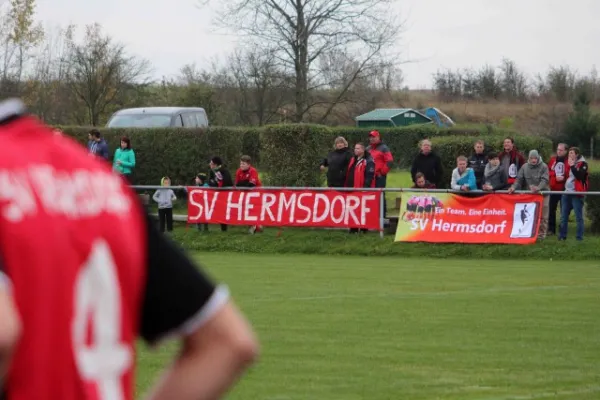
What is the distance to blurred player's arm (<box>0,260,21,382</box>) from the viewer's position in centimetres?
169

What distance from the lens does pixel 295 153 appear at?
90.0ft

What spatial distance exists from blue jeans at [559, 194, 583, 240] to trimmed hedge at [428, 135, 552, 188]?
4901 millimetres

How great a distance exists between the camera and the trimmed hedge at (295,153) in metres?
27.3

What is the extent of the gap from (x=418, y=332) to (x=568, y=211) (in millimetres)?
10261

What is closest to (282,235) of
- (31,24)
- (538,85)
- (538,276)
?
(538,276)

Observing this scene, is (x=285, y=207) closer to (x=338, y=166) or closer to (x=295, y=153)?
(x=338, y=166)

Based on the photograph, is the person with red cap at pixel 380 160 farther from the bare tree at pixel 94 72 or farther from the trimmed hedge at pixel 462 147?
the bare tree at pixel 94 72

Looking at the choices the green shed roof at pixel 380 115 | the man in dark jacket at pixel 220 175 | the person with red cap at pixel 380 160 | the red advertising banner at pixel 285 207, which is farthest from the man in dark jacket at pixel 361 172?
the green shed roof at pixel 380 115

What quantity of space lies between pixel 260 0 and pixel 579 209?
2359 cm

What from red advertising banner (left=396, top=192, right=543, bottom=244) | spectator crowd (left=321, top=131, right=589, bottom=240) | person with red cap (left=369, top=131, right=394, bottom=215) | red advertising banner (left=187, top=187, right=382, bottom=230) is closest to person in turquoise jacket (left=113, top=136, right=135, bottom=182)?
red advertising banner (left=187, top=187, right=382, bottom=230)

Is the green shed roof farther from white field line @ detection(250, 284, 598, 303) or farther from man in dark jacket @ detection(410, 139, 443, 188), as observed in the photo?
white field line @ detection(250, 284, 598, 303)

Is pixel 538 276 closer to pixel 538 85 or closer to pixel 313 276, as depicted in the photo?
pixel 313 276

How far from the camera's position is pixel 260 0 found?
4241 centimetres

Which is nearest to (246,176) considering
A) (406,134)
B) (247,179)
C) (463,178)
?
(247,179)
